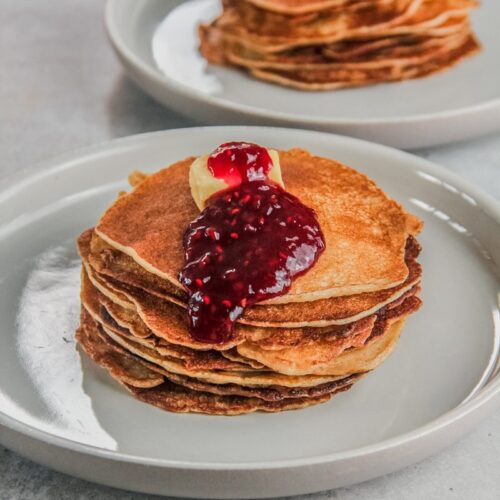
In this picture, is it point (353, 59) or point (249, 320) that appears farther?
point (353, 59)

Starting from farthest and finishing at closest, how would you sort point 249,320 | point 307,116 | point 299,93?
point 299,93
point 307,116
point 249,320

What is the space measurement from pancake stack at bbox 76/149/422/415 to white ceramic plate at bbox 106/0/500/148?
0.89 m

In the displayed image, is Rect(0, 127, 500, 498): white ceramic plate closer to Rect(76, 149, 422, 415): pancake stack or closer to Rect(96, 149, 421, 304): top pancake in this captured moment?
Rect(76, 149, 422, 415): pancake stack

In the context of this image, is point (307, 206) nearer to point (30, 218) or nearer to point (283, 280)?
point (283, 280)

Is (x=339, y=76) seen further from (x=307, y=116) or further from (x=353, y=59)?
(x=307, y=116)

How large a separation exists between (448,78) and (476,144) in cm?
32

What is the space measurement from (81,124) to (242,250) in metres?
1.85

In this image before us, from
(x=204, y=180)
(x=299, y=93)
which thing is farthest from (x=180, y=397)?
(x=299, y=93)

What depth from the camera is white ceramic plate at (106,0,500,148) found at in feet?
11.3

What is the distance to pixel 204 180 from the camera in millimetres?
2547

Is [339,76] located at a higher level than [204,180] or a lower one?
lower

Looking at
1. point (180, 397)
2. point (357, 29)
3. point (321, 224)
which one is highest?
point (321, 224)

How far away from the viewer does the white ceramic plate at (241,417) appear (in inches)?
80.8

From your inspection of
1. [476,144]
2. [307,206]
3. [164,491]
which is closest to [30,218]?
[307,206]
